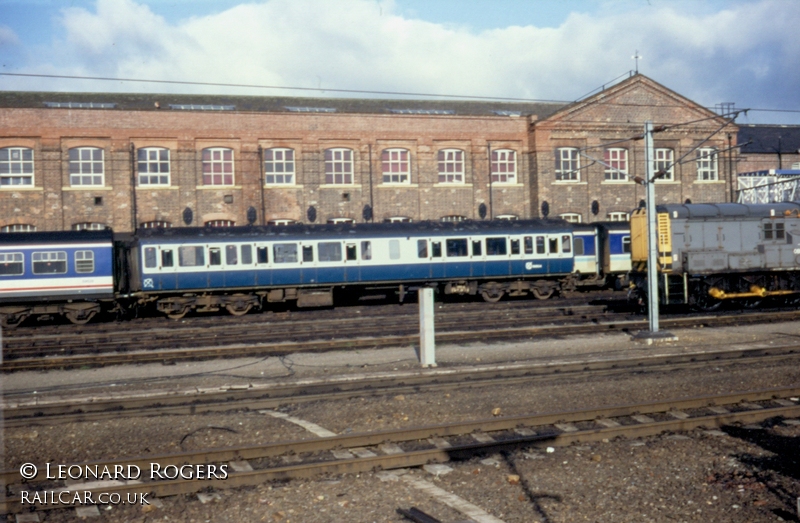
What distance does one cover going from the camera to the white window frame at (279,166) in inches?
1420

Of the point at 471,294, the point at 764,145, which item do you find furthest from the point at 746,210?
the point at 764,145

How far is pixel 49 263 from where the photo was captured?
2441 cm

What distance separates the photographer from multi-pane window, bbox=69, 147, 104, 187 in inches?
1329

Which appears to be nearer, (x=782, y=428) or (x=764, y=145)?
(x=782, y=428)

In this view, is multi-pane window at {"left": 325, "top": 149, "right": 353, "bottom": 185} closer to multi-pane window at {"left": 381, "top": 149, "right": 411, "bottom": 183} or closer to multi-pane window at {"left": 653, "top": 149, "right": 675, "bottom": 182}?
multi-pane window at {"left": 381, "top": 149, "right": 411, "bottom": 183}

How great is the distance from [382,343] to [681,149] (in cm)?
3027

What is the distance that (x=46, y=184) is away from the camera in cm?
3316

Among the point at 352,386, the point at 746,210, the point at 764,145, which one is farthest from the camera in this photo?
the point at 764,145

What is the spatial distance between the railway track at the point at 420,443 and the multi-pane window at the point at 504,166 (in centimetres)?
2952

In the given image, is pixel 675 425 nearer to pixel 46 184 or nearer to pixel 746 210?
pixel 746 210

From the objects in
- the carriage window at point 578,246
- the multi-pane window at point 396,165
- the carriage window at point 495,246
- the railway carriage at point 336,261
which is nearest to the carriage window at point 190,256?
the railway carriage at point 336,261

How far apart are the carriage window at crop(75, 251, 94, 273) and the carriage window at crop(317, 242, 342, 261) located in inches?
306

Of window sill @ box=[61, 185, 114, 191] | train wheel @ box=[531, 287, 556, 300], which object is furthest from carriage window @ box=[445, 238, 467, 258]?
window sill @ box=[61, 185, 114, 191]

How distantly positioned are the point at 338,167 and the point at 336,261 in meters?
10.9
